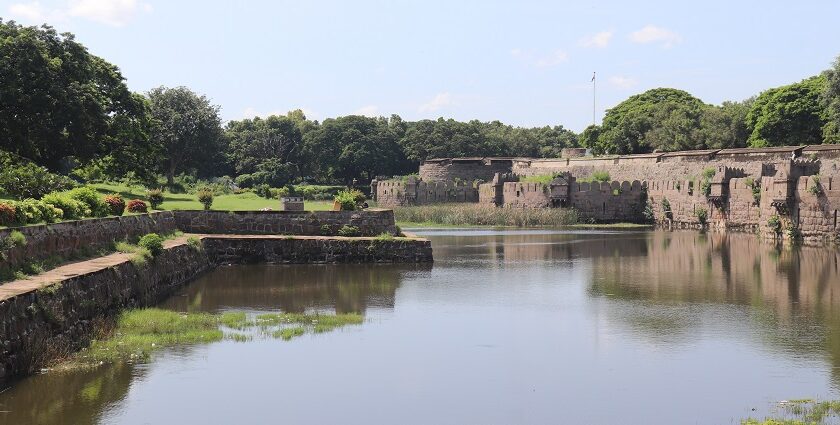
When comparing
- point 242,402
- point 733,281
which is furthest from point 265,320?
point 733,281

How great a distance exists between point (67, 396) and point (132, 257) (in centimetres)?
819

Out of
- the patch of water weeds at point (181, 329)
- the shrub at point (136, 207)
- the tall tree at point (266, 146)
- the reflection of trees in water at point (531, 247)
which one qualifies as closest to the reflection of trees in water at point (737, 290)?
the reflection of trees in water at point (531, 247)

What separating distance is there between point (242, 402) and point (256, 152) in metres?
78.6

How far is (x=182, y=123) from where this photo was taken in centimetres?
6338

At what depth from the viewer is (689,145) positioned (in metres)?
68.2

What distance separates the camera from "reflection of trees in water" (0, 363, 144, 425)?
39.4 feet

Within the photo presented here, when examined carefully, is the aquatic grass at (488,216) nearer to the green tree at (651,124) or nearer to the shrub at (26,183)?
the green tree at (651,124)

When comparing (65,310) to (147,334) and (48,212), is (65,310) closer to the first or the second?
(147,334)

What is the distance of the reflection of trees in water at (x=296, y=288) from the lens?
69.3ft

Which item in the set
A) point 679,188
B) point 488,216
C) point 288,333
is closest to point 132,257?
point 288,333

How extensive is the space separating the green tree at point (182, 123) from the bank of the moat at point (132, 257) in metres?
31.7

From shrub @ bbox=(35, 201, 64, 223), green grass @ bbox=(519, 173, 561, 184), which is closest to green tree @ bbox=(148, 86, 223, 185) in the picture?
green grass @ bbox=(519, 173, 561, 184)

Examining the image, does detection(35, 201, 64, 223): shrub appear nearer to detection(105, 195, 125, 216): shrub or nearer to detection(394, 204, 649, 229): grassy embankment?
detection(105, 195, 125, 216): shrub

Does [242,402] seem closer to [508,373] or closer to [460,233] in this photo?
[508,373]
